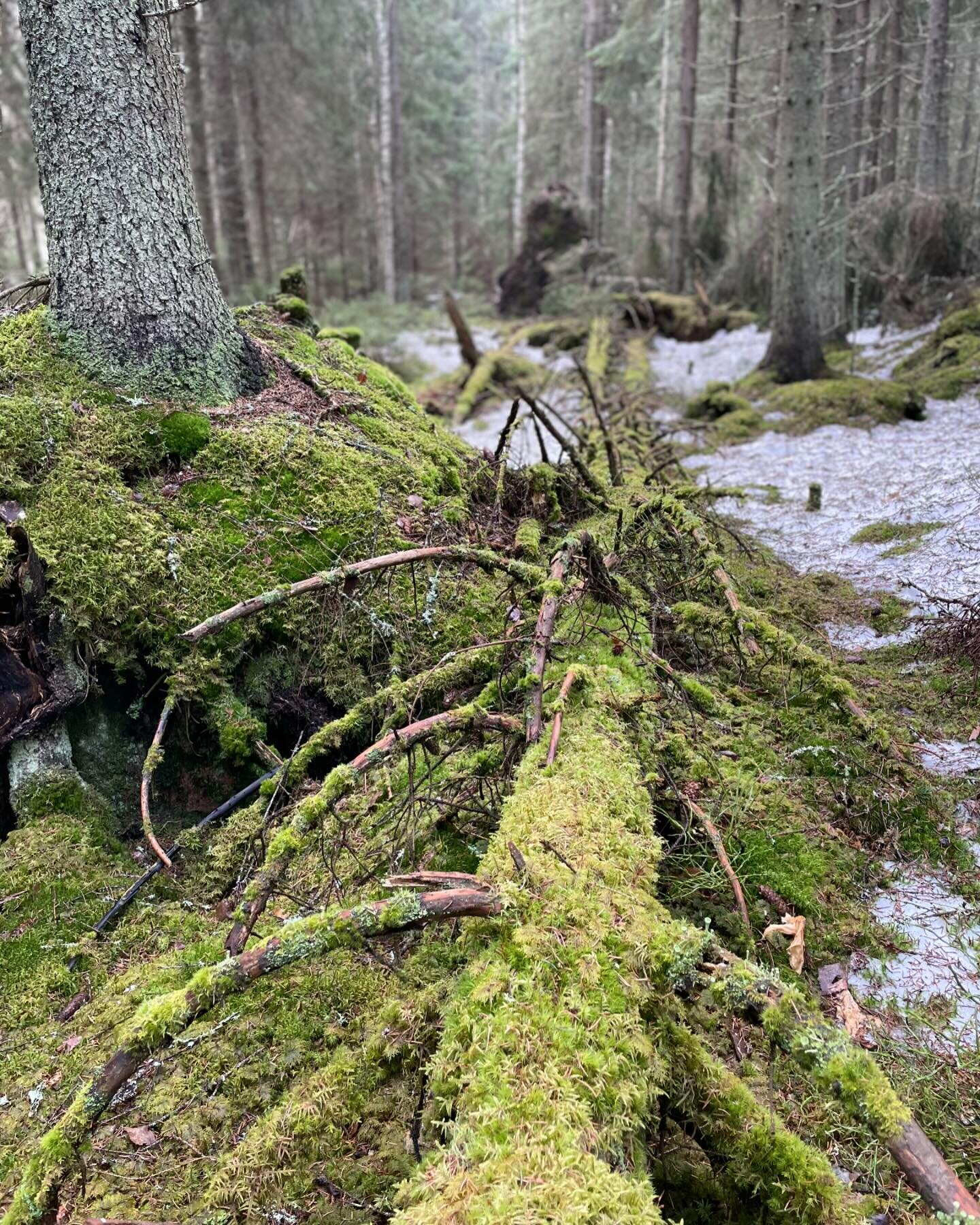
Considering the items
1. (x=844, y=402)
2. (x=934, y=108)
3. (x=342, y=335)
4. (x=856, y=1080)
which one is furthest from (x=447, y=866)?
(x=934, y=108)

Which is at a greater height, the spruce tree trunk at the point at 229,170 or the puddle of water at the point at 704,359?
the spruce tree trunk at the point at 229,170

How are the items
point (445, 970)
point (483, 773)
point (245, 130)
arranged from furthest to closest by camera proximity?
point (245, 130)
point (483, 773)
point (445, 970)

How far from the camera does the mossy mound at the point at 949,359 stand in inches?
313

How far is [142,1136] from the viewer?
5.82ft

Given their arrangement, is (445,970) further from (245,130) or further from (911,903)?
(245,130)

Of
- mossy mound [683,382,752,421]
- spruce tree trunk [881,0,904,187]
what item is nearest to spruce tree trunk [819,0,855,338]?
spruce tree trunk [881,0,904,187]

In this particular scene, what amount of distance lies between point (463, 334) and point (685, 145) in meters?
9.17

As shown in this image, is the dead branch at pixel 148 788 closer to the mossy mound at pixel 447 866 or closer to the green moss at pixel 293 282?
the mossy mound at pixel 447 866

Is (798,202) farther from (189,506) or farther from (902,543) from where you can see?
(189,506)

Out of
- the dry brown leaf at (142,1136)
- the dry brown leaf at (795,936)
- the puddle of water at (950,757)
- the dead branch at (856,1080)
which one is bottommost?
the dry brown leaf at (142,1136)

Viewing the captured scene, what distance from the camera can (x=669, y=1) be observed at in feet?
58.7

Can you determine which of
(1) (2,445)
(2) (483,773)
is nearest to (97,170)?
(1) (2,445)

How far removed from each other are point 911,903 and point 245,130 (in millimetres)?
21292

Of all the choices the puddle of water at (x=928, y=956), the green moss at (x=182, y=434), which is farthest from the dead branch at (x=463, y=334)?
the puddle of water at (x=928, y=956)
